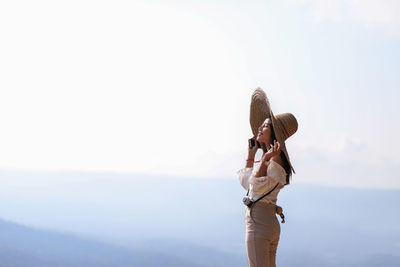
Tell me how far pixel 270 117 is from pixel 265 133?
0.78ft

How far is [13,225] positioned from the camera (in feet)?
595

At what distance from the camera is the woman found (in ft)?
13.2

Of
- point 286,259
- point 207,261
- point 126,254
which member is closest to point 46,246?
point 126,254

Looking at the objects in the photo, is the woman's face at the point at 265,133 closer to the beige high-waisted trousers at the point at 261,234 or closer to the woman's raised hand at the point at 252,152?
the woman's raised hand at the point at 252,152

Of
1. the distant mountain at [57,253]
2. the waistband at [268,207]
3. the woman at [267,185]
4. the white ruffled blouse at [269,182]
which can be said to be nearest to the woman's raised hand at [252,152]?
the woman at [267,185]

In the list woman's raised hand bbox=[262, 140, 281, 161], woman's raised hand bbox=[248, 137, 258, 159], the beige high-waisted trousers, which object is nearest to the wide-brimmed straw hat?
woman's raised hand bbox=[262, 140, 281, 161]

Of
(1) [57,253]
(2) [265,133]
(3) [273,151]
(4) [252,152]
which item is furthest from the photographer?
(1) [57,253]

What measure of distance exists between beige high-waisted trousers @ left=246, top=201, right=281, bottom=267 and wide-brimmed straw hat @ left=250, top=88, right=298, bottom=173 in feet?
1.40

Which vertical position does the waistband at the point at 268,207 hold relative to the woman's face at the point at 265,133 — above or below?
below

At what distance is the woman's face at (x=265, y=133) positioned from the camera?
13.9ft

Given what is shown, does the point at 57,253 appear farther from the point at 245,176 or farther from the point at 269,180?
the point at 269,180

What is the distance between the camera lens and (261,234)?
402 cm

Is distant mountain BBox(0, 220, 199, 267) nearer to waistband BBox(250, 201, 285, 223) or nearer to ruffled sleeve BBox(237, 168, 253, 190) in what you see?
ruffled sleeve BBox(237, 168, 253, 190)

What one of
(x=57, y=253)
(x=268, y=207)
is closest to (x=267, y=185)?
(x=268, y=207)
